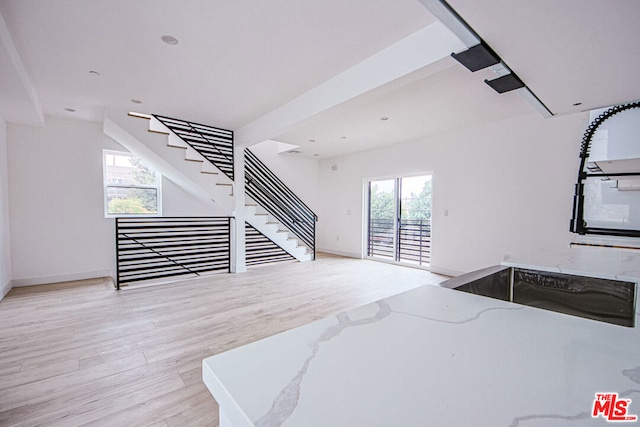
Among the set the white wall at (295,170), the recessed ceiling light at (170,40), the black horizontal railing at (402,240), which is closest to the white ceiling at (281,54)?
the recessed ceiling light at (170,40)

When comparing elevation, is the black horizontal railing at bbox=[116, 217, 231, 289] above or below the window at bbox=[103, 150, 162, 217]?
below

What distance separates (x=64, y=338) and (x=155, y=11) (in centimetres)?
288

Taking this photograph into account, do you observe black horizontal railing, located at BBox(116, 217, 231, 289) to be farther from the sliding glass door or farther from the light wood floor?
the sliding glass door

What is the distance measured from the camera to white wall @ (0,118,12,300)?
3.70 m

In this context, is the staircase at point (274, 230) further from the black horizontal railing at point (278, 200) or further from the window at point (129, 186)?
the window at point (129, 186)

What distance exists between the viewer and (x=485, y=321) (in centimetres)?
80

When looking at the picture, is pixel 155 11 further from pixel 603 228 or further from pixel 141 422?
pixel 603 228

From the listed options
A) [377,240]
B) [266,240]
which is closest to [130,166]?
[266,240]

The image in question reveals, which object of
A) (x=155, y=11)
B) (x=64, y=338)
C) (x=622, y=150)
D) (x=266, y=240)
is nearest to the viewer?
(x=155, y=11)

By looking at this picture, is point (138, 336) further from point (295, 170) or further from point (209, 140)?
point (295, 170)

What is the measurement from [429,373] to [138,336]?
2.90 meters

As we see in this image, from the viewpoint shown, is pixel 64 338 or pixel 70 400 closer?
pixel 70 400

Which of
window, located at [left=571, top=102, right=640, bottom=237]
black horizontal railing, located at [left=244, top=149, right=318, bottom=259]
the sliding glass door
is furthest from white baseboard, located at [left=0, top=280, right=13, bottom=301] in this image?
window, located at [left=571, top=102, right=640, bottom=237]

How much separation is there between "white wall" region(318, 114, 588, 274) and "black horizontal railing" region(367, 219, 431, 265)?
34 centimetres
